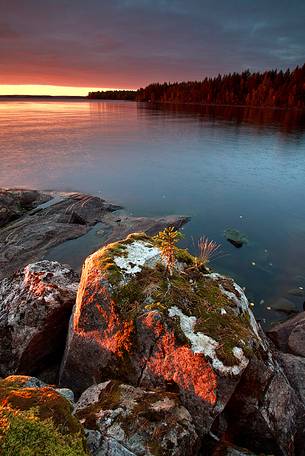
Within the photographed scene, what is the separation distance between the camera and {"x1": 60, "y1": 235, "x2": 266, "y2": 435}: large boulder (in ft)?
19.0

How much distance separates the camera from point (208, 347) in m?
6.01

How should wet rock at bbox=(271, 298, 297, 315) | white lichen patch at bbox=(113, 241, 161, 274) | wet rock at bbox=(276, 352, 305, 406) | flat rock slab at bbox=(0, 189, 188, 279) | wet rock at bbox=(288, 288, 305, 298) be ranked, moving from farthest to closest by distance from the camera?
flat rock slab at bbox=(0, 189, 188, 279) → wet rock at bbox=(288, 288, 305, 298) → wet rock at bbox=(271, 298, 297, 315) → wet rock at bbox=(276, 352, 305, 406) → white lichen patch at bbox=(113, 241, 161, 274)

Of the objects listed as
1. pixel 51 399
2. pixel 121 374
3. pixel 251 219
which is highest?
pixel 51 399

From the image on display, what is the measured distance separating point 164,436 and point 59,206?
19.9 metres

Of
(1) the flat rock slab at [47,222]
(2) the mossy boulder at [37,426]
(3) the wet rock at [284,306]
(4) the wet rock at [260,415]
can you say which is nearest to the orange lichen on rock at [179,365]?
(4) the wet rock at [260,415]

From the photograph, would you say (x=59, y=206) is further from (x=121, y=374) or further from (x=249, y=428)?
(x=249, y=428)

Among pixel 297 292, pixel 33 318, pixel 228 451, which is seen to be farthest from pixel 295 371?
pixel 297 292

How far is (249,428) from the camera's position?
20.4ft

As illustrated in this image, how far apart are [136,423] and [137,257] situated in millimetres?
3735

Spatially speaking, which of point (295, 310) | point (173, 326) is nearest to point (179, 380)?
point (173, 326)

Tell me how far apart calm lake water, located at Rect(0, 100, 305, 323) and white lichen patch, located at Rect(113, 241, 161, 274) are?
754cm

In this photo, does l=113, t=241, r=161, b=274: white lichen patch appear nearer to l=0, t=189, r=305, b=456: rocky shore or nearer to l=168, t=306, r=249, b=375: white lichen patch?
l=0, t=189, r=305, b=456: rocky shore

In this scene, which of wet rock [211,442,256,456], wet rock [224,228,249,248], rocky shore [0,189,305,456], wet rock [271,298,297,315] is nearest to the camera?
rocky shore [0,189,305,456]

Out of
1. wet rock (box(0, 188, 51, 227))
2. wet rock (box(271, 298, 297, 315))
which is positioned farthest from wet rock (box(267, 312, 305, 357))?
wet rock (box(0, 188, 51, 227))
